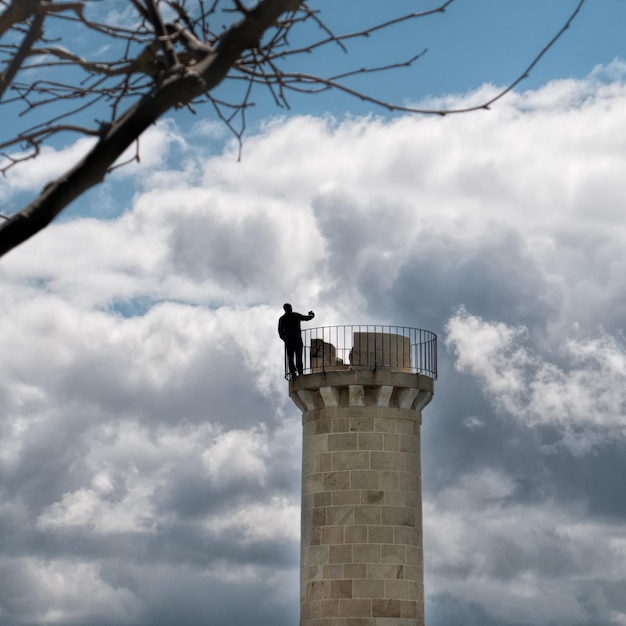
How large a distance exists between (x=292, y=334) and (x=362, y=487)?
3.36 metres

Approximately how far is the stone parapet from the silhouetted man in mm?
489

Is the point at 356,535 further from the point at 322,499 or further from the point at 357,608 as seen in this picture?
the point at 357,608

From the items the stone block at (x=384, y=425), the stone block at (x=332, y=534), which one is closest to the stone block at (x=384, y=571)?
the stone block at (x=332, y=534)

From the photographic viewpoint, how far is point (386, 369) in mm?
23625

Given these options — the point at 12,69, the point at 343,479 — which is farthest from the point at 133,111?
the point at 343,479

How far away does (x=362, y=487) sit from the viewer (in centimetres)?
2305

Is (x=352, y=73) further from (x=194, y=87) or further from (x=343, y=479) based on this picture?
(x=343, y=479)

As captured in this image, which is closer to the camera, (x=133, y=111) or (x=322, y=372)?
(x=133, y=111)

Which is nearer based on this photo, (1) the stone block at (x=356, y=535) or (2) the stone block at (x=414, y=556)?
(1) the stone block at (x=356, y=535)

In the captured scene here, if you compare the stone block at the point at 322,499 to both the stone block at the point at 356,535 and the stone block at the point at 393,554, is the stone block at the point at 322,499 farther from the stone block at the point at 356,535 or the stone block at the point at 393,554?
the stone block at the point at 393,554

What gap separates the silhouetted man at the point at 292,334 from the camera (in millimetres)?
24453

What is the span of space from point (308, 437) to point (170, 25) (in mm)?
18311

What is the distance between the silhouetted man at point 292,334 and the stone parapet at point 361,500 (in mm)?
489

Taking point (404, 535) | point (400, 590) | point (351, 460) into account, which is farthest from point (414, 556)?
point (351, 460)
